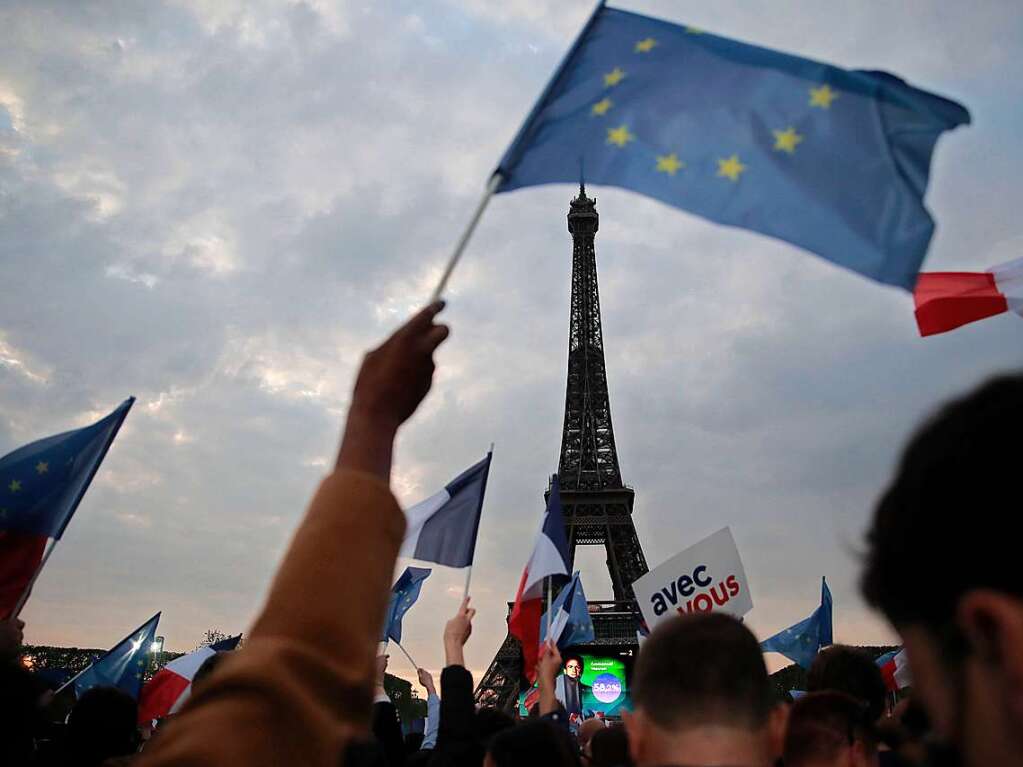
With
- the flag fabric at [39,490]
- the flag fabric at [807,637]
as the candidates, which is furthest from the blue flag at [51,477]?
the flag fabric at [807,637]

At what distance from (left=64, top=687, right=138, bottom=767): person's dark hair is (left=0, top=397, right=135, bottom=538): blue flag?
2.52m

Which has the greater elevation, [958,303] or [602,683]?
[602,683]

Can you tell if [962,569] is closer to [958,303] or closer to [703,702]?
[703,702]

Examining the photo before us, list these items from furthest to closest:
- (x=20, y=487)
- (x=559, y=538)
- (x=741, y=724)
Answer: (x=559, y=538) < (x=20, y=487) < (x=741, y=724)

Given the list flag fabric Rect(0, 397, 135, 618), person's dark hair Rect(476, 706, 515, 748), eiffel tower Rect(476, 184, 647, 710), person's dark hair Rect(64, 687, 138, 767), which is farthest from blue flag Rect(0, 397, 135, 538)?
eiffel tower Rect(476, 184, 647, 710)

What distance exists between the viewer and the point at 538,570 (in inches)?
409

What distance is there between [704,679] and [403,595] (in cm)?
1049

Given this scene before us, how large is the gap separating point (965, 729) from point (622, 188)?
10.4ft

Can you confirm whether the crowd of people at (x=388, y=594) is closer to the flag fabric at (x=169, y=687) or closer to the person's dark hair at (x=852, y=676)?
the person's dark hair at (x=852, y=676)

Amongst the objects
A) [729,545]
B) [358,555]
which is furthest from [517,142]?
[729,545]

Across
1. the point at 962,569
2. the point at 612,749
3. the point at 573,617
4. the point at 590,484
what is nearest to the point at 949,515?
the point at 962,569

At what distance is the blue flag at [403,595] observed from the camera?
11.9 metres

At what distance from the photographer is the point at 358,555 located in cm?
121

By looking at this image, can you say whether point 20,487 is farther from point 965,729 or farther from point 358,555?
point 965,729
